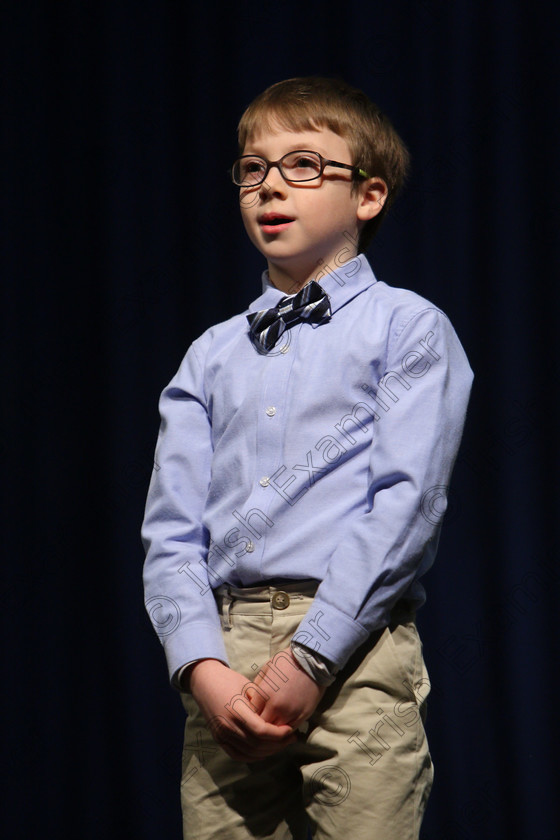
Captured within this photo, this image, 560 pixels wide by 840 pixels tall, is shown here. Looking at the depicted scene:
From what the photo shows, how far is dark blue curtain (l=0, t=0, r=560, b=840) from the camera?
199cm

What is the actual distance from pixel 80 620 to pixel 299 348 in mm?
1178

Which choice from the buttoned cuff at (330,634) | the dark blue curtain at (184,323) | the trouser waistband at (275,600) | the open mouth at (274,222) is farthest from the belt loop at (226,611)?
the dark blue curtain at (184,323)

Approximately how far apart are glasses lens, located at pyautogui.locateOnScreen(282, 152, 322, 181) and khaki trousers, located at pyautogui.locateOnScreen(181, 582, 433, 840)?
1.66 feet

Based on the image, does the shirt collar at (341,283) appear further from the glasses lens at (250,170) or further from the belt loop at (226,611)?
the belt loop at (226,611)

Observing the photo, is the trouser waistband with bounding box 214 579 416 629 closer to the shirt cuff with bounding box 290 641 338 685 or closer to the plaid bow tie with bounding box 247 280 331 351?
the shirt cuff with bounding box 290 641 338 685

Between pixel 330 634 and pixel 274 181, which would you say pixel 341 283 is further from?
pixel 330 634

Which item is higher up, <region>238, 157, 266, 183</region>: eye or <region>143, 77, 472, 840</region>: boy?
<region>238, 157, 266, 183</region>: eye

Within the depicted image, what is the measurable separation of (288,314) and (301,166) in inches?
7.3

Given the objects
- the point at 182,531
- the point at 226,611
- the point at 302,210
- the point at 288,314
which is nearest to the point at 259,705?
the point at 226,611

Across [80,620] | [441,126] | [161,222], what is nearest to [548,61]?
[441,126]

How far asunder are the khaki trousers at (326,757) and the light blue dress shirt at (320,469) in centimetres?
3

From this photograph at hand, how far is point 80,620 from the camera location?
6.98ft

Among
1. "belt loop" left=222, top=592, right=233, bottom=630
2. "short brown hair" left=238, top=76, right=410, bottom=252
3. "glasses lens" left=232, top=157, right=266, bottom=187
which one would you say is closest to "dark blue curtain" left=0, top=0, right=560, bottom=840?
"short brown hair" left=238, top=76, right=410, bottom=252

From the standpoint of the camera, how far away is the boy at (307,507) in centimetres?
101
